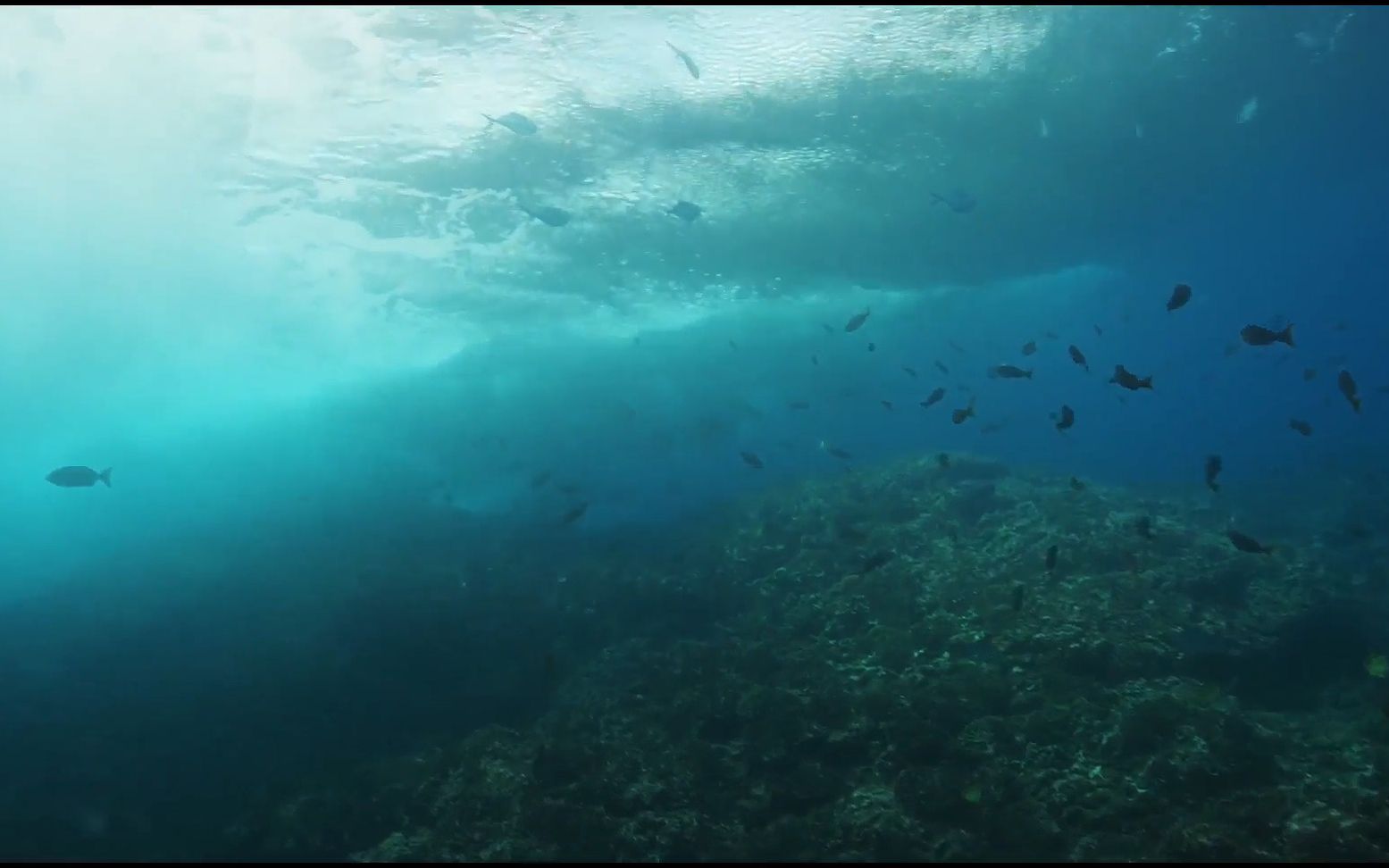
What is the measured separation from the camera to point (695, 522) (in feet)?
72.4

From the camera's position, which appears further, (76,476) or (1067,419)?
(76,476)

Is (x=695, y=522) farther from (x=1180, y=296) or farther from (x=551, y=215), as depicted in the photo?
(x=1180, y=296)

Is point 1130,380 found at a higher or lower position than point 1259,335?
lower

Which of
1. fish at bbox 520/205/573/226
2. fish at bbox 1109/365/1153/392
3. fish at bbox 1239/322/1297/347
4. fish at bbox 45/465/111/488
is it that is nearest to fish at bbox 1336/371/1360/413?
fish at bbox 1239/322/1297/347

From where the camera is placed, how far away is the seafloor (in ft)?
26.5

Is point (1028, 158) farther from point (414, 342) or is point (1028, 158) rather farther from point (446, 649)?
point (414, 342)

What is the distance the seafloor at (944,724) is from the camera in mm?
8078

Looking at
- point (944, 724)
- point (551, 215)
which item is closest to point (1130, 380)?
point (944, 724)

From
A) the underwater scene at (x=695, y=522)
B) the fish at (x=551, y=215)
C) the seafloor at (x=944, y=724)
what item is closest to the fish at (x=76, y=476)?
the underwater scene at (x=695, y=522)

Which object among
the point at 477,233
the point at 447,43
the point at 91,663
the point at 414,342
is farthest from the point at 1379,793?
the point at 414,342

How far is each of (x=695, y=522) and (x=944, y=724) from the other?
12.7m

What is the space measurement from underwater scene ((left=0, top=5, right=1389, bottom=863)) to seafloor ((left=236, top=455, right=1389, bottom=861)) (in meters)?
0.07

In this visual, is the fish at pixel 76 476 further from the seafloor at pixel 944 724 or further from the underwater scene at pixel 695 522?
the seafloor at pixel 944 724

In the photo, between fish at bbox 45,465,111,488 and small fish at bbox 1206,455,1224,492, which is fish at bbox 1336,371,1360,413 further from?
fish at bbox 45,465,111,488
